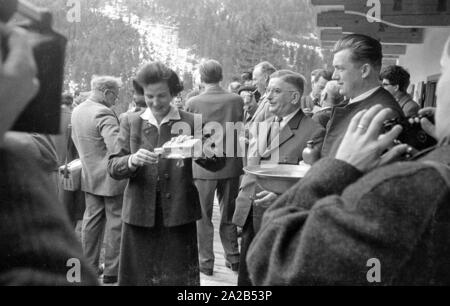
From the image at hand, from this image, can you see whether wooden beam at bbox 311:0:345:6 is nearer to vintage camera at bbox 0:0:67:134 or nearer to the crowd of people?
the crowd of people

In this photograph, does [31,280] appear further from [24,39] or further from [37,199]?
[24,39]

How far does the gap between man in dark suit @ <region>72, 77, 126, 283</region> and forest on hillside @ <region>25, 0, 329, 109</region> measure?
276mm

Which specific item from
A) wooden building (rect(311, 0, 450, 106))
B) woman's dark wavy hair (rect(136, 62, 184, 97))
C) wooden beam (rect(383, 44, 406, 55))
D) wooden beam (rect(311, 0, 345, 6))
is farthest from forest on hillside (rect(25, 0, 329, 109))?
wooden beam (rect(383, 44, 406, 55))

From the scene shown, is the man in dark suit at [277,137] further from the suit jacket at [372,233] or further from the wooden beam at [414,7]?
the suit jacket at [372,233]

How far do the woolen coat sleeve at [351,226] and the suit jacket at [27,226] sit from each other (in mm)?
456

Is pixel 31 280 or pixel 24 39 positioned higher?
pixel 24 39

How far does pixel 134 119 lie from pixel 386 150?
1.77 m

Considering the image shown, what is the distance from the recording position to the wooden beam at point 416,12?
343 centimetres

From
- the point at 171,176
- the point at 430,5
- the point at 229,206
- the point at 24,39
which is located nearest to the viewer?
the point at 24,39

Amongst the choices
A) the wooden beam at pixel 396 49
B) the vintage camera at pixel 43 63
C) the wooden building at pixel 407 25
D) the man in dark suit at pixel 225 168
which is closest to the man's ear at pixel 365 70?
the wooden building at pixel 407 25

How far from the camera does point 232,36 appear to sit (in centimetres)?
654

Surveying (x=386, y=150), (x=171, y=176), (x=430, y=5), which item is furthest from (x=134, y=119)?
(x=430, y=5)
